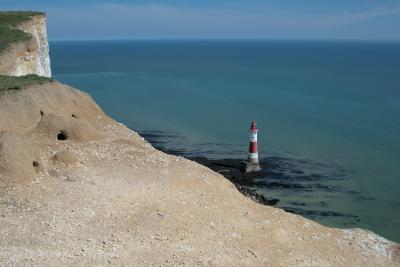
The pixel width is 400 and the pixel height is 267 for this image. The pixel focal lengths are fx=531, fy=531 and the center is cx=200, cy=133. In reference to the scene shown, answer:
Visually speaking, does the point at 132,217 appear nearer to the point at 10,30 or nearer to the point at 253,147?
the point at 253,147

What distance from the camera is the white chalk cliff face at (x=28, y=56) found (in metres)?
27.0

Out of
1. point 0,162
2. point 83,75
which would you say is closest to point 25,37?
point 0,162

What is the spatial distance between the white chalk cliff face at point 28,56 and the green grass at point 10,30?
1.20 feet

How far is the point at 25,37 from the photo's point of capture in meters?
29.8

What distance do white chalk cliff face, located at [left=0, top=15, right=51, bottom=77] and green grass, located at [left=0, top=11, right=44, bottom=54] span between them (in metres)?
0.36

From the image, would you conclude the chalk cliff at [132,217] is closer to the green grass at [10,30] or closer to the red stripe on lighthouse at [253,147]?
the red stripe on lighthouse at [253,147]

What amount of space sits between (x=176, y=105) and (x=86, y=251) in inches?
1697

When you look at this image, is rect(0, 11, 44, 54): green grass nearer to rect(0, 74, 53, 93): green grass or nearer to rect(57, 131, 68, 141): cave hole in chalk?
rect(0, 74, 53, 93): green grass

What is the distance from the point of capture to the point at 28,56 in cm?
2923

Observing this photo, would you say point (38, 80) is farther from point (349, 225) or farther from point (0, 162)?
point (349, 225)

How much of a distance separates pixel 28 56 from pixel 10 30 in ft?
11.4

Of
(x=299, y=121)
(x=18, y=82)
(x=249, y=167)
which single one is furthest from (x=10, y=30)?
(x=299, y=121)

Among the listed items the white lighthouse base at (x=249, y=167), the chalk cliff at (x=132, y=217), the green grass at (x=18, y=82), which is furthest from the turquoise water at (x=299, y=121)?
the green grass at (x=18, y=82)

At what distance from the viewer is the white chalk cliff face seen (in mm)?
27016
